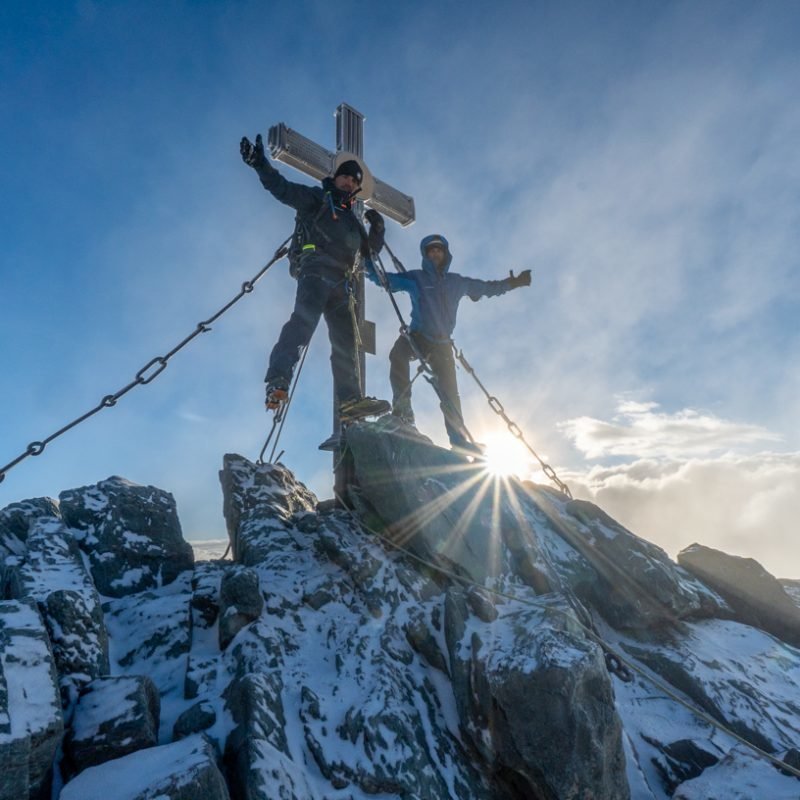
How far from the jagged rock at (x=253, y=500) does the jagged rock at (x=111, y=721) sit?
2.64m

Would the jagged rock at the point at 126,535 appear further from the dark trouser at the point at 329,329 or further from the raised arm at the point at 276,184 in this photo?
the raised arm at the point at 276,184

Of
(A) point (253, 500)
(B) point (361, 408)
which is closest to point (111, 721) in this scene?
(A) point (253, 500)

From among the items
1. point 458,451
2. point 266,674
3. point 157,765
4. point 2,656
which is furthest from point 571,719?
point 458,451

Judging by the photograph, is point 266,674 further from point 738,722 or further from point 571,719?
point 738,722

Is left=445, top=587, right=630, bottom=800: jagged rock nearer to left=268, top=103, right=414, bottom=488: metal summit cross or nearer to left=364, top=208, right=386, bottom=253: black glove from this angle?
left=268, top=103, right=414, bottom=488: metal summit cross

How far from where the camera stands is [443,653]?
5.34 meters

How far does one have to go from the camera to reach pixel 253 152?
698 centimetres

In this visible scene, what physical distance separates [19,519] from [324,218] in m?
5.67

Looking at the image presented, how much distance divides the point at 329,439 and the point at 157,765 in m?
5.35

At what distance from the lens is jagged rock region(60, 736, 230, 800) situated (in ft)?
9.76

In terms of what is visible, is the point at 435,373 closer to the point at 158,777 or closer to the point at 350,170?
the point at 350,170

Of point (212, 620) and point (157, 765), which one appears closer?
point (157, 765)

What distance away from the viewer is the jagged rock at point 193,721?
3.88 metres

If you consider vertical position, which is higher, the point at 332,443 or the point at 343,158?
the point at 343,158
